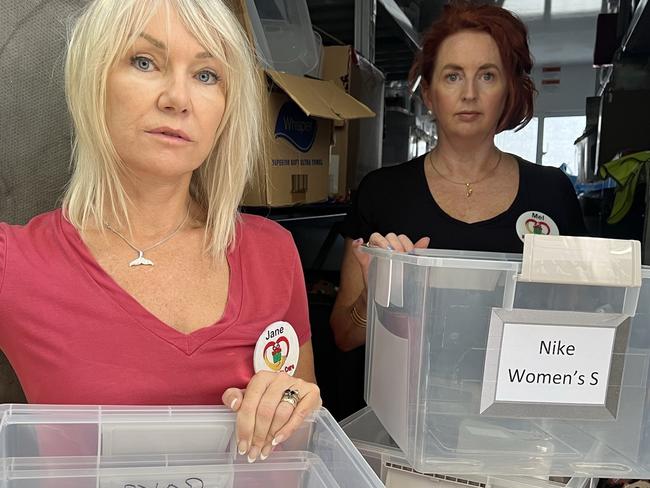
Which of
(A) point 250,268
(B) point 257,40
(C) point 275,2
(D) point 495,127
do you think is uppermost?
(C) point 275,2

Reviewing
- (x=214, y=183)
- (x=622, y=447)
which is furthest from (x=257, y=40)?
(x=622, y=447)

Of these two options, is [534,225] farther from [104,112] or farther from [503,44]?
[104,112]

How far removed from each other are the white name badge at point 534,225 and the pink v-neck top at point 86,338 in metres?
0.71

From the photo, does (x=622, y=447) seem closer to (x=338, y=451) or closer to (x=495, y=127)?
(x=338, y=451)

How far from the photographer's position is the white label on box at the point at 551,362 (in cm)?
71

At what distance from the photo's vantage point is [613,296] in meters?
0.72

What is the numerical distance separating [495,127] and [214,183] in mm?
758

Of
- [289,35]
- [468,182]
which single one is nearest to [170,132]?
[468,182]

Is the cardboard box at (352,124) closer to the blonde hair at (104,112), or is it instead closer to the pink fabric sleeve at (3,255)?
the blonde hair at (104,112)

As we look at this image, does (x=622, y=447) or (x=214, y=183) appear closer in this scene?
(x=622, y=447)

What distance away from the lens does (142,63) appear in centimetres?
84

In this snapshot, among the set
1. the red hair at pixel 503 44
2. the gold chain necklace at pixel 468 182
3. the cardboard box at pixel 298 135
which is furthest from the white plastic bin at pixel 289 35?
the gold chain necklace at pixel 468 182

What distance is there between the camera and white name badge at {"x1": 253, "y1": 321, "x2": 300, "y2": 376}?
90 cm

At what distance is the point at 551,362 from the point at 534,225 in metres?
→ 0.65
